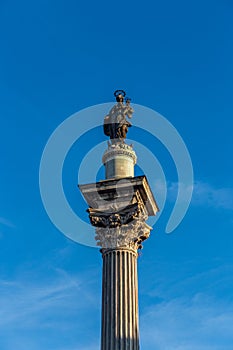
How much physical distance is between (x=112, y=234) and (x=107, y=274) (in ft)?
6.66

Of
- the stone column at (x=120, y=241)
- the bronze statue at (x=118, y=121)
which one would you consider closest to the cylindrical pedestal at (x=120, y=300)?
the stone column at (x=120, y=241)

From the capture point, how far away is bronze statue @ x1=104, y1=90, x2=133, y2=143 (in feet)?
102

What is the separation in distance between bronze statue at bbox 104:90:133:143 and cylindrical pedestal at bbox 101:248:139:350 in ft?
23.1

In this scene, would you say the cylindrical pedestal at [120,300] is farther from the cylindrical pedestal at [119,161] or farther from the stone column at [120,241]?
the cylindrical pedestal at [119,161]

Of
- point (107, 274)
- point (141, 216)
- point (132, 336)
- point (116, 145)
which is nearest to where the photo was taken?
point (132, 336)

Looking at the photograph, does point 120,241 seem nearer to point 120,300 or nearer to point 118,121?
point 120,300

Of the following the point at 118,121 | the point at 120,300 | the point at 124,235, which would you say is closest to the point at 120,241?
the point at 124,235

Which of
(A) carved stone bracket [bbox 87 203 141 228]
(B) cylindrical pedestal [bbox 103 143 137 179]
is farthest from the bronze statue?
(A) carved stone bracket [bbox 87 203 141 228]

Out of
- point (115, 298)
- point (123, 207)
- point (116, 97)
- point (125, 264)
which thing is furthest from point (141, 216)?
point (116, 97)

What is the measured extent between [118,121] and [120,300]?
33.9ft

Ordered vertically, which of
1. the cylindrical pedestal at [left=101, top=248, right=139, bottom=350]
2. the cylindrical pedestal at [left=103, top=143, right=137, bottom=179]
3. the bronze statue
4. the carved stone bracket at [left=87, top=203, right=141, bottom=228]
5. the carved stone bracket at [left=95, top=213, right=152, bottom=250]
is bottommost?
the cylindrical pedestal at [left=101, top=248, right=139, bottom=350]

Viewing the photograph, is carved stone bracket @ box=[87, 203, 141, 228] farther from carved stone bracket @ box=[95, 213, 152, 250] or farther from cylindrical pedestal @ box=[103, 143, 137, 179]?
cylindrical pedestal @ box=[103, 143, 137, 179]

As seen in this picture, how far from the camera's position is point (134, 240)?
26.9 m

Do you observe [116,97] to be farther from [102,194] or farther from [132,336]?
[132,336]
